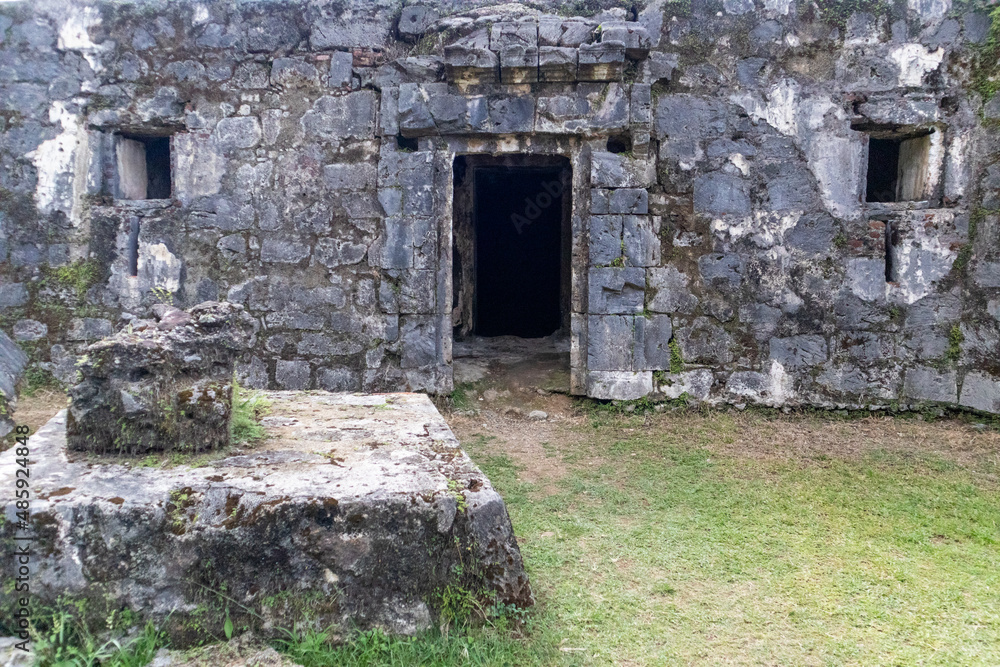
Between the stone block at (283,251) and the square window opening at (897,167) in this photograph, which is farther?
the stone block at (283,251)

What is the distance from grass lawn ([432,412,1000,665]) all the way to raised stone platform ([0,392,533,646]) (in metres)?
0.36

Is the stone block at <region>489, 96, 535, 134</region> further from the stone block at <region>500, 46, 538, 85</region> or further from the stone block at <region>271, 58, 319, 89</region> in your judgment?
the stone block at <region>271, 58, 319, 89</region>

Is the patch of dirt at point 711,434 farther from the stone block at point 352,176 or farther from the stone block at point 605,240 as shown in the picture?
the stone block at point 352,176

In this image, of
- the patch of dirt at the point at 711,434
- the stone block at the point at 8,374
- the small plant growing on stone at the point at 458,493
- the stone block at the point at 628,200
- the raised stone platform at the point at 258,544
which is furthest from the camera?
the stone block at the point at 628,200

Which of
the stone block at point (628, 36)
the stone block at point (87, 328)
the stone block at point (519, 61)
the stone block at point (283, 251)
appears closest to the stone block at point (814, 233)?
the stone block at point (628, 36)

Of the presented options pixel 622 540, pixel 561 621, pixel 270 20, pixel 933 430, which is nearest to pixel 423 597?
pixel 561 621

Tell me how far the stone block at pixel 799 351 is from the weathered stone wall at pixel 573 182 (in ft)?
0.09

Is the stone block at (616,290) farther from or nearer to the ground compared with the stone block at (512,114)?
nearer to the ground

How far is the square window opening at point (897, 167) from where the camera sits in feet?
18.0

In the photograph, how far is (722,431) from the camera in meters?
5.22

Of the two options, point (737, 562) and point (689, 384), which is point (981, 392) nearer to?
point (689, 384)

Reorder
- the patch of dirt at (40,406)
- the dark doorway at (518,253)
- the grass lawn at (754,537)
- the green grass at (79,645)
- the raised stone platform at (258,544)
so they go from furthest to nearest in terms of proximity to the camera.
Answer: the dark doorway at (518,253), the patch of dirt at (40,406), the grass lawn at (754,537), the raised stone platform at (258,544), the green grass at (79,645)

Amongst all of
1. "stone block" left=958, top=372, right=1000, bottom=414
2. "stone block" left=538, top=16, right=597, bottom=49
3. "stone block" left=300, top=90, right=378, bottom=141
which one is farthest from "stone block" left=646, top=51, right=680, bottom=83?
"stone block" left=958, top=372, right=1000, bottom=414

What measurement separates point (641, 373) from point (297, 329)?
2.86 meters
